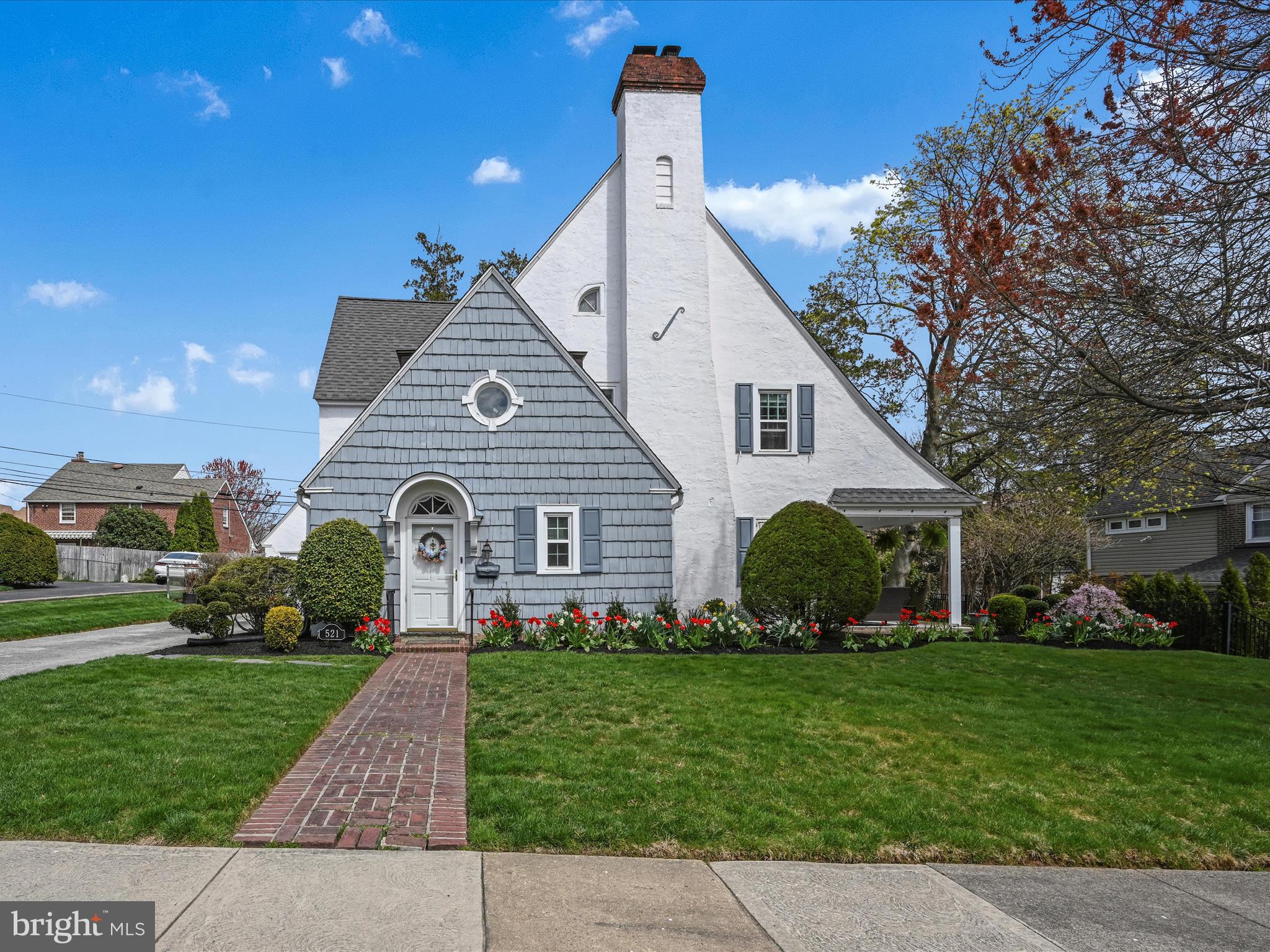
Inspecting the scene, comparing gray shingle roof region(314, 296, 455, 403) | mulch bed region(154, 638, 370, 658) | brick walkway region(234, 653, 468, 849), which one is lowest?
mulch bed region(154, 638, 370, 658)

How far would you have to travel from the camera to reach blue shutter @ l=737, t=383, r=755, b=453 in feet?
61.7

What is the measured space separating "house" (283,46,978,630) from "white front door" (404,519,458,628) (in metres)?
0.03

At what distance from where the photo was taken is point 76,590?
31688mm

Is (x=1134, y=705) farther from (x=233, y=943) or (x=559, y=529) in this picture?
(x=233, y=943)

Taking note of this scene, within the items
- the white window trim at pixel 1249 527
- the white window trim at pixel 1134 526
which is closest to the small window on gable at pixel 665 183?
the white window trim at pixel 1134 526

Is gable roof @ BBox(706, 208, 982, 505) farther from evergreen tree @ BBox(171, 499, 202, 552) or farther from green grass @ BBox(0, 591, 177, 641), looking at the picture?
evergreen tree @ BBox(171, 499, 202, 552)

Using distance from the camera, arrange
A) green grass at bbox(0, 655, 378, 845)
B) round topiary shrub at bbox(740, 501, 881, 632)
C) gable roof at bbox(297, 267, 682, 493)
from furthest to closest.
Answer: gable roof at bbox(297, 267, 682, 493), round topiary shrub at bbox(740, 501, 881, 632), green grass at bbox(0, 655, 378, 845)

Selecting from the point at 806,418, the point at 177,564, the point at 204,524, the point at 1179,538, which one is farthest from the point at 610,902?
the point at 204,524

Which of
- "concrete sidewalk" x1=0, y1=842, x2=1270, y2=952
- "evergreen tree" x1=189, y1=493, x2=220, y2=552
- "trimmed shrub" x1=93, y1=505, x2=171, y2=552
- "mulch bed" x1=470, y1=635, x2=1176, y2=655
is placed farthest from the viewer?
"evergreen tree" x1=189, y1=493, x2=220, y2=552

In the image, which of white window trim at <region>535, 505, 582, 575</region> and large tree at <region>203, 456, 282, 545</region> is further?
large tree at <region>203, 456, 282, 545</region>

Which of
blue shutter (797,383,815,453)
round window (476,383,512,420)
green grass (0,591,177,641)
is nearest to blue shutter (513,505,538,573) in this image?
round window (476,383,512,420)

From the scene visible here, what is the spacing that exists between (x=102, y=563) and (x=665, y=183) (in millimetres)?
34363

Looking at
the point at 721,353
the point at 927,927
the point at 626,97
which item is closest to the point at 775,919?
the point at 927,927

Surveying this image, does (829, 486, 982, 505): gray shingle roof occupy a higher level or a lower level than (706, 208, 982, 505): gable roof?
lower
